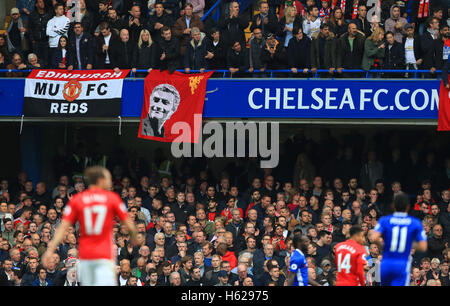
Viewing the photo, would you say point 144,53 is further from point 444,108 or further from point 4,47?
point 444,108

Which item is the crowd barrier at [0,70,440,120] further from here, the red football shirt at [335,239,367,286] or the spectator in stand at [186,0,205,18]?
the red football shirt at [335,239,367,286]

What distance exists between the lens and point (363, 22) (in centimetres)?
1805

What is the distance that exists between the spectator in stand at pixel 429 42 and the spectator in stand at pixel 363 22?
1.15 metres

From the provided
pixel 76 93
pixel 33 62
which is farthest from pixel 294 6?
pixel 33 62

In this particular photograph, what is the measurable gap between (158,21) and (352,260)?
29.6 feet

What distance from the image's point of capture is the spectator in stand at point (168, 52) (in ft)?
59.6

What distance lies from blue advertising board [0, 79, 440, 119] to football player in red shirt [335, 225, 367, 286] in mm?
6626

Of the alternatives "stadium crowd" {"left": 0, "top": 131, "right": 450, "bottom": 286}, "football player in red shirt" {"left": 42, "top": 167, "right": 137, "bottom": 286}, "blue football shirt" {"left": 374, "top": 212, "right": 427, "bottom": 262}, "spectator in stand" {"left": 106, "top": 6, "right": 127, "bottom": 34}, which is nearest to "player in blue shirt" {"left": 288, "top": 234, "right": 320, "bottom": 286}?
"stadium crowd" {"left": 0, "top": 131, "right": 450, "bottom": 286}

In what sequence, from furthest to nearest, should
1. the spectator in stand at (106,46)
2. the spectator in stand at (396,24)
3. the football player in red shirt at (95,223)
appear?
the spectator in stand at (106,46) → the spectator in stand at (396,24) → the football player in red shirt at (95,223)

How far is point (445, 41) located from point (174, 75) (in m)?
5.66

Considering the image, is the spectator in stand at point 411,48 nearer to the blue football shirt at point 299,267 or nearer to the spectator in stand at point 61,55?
the blue football shirt at point 299,267

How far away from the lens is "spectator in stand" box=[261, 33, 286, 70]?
17.9 metres

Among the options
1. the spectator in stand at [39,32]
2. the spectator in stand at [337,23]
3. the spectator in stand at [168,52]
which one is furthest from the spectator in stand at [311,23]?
the spectator in stand at [39,32]
